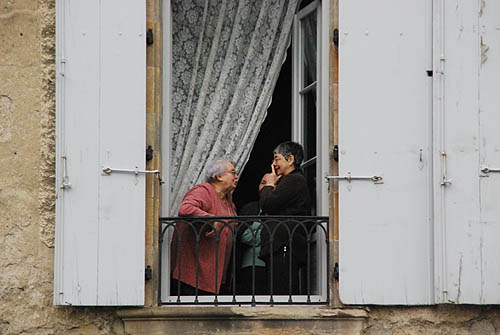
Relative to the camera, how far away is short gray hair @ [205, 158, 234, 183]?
10680 millimetres

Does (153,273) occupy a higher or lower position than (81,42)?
lower

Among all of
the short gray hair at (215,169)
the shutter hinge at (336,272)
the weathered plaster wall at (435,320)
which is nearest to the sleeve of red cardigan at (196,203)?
the short gray hair at (215,169)

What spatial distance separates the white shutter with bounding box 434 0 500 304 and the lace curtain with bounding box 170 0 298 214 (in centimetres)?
126

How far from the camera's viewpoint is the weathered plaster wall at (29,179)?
10266mm

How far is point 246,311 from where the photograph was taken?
1023cm

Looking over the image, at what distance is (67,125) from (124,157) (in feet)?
1.26

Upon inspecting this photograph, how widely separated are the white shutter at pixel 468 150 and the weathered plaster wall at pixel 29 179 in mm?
2026

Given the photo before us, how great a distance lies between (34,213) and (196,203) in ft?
3.20

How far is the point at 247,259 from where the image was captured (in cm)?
1070

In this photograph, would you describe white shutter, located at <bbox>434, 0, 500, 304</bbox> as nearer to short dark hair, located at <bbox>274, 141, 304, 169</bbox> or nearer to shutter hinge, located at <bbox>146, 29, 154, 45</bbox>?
short dark hair, located at <bbox>274, 141, 304, 169</bbox>

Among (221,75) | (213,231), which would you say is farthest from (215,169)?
(221,75)

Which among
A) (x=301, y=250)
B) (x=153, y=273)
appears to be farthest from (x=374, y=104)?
(x=153, y=273)

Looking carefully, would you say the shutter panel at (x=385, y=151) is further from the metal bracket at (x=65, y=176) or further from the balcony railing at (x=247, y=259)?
the metal bracket at (x=65, y=176)

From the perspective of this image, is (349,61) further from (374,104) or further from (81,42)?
(81,42)
